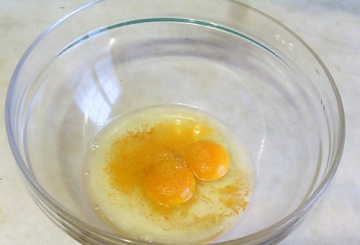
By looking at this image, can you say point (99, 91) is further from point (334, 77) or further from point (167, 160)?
point (334, 77)

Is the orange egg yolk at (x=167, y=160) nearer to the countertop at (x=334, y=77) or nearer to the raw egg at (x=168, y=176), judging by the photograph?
the raw egg at (x=168, y=176)

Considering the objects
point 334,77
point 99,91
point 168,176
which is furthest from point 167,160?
point 334,77

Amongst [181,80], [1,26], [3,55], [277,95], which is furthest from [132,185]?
[1,26]

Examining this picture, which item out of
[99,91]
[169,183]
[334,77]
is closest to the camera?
[169,183]

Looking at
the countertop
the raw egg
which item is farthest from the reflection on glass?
the countertop

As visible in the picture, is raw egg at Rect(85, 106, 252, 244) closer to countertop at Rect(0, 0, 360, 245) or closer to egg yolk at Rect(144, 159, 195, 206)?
egg yolk at Rect(144, 159, 195, 206)

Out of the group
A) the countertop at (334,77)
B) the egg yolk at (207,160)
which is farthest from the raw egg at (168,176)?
the countertop at (334,77)
